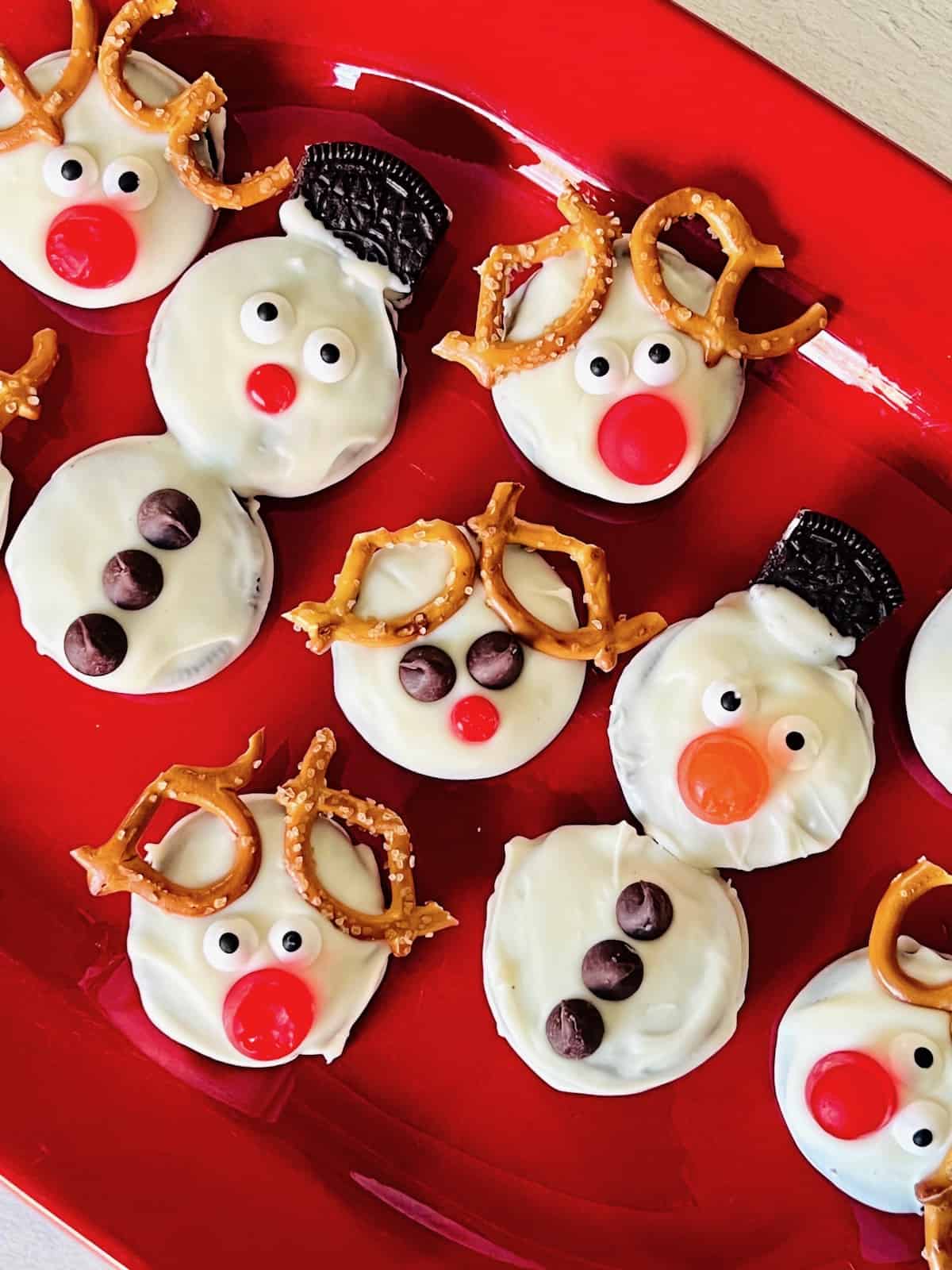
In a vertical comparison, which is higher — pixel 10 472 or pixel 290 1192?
pixel 10 472

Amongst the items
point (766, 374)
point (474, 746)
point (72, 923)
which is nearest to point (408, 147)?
point (766, 374)

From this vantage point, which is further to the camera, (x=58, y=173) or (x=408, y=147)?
(x=408, y=147)

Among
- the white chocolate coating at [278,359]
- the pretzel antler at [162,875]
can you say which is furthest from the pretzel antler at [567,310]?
the pretzel antler at [162,875]

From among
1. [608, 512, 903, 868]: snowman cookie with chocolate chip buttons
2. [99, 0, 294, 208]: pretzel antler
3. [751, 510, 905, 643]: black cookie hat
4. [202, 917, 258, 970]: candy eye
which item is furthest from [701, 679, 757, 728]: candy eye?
[99, 0, 294, 208]: pretzel antler

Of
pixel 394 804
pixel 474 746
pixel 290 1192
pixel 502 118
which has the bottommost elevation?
pixel 290 1192

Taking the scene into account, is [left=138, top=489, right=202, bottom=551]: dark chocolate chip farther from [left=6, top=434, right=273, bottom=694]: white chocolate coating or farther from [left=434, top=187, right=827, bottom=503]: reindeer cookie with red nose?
[left=434, top=187, right=827, bottom=503]: reindeer cookie with red nose

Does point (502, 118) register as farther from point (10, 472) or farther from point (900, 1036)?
point (900, 1036)

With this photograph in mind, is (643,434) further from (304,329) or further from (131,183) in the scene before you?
(131,183)
